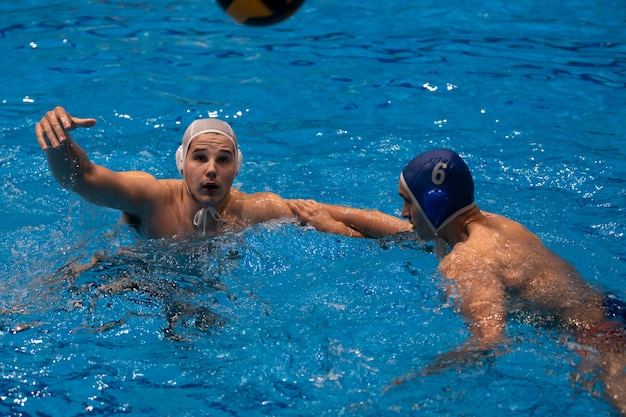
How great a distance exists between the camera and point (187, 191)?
5477 mm

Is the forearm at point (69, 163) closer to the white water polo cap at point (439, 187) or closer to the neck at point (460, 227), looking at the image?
→ the white water polo cap at point (439, 187)

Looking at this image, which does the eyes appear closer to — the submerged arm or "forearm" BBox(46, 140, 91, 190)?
"forearm" BBox(46, 140, 91, 190)

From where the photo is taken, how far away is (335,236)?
610 cm

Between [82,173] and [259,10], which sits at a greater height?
[259,10]

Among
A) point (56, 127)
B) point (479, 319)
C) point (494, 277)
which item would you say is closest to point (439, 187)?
point (494, 277)

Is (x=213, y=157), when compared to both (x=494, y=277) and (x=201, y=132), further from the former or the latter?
(x=494, y=277)

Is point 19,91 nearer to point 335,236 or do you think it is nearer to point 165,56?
point 165,56

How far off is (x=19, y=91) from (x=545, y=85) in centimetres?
550

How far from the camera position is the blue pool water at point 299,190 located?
177 inches

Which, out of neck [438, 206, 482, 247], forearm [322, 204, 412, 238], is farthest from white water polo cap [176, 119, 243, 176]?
neck [438, 206, 482, 247]

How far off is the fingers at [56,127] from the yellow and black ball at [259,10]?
38.4 inches

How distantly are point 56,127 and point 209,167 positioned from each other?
98 cm

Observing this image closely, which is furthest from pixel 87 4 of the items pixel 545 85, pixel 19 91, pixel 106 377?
pixel 106 377

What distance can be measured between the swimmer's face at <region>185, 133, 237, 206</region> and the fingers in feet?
2.62
